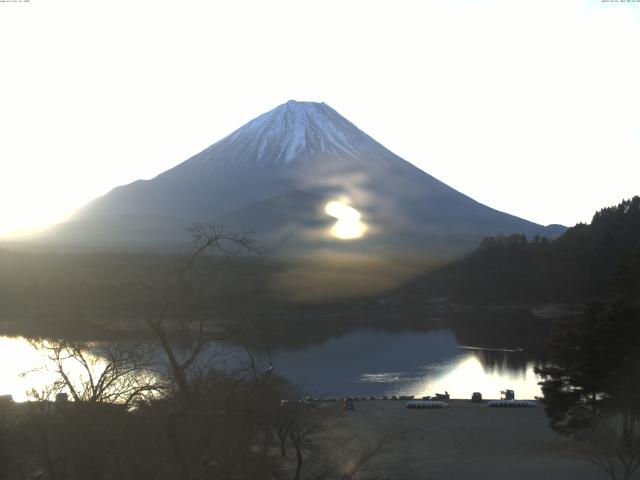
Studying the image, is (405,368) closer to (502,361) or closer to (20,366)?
(502,361)

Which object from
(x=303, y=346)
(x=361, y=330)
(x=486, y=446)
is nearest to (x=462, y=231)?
(x=361, y=330)

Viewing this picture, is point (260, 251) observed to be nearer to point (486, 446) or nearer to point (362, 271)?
point (486, 446)

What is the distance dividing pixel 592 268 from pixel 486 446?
23801 mm

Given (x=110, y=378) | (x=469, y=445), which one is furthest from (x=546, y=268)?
(x=110, y=378)

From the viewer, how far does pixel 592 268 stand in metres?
29.0

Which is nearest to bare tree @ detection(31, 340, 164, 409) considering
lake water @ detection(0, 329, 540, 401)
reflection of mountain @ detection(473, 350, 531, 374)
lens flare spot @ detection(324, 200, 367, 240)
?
lake water @ detection(0, 329, 540, 401)

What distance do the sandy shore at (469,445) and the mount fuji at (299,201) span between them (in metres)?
27.4

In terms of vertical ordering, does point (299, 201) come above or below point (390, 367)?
above

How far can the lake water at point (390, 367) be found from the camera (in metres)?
11.4

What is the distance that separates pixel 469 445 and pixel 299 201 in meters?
40.2

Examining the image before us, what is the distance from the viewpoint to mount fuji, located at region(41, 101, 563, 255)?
4094 cm

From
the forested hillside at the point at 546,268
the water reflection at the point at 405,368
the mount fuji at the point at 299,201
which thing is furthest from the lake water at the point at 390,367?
the mount fuji at the point at 299,201

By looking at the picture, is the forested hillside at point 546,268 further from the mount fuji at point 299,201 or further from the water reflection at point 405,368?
the water reflection at point 405,368

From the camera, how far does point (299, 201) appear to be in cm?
4691
